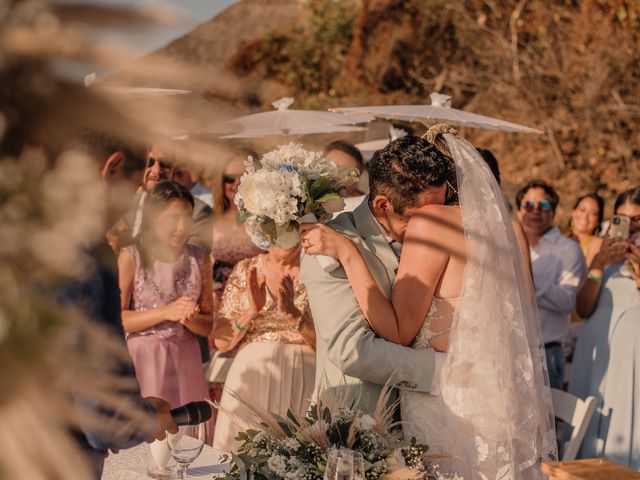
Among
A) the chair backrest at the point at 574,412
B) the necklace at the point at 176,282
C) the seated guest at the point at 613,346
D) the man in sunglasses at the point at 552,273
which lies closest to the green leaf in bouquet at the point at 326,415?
the necklace at the point at 176,282

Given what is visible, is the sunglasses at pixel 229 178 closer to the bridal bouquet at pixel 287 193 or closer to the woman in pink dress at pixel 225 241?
the woman in pink dress at pixel 225 241

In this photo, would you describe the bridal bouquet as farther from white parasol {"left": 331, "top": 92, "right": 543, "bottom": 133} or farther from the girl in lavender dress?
white parasol {"left": 331, "top": 92, "right": 543, "bottom": 133}

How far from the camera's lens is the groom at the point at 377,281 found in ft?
8.89

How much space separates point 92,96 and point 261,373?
11.1 ft

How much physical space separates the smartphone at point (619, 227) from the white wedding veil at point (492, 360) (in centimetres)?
234

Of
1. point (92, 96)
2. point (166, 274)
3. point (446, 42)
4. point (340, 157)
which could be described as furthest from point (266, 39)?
point (92, 96)

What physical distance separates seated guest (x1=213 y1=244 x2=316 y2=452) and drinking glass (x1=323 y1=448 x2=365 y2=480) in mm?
1944

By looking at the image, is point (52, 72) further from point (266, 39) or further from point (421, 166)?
point (266, 39)

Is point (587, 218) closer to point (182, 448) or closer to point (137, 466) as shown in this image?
point (137, 466)

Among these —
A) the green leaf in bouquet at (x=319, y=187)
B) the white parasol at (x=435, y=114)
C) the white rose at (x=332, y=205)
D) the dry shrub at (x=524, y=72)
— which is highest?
the dry shrub at (x=524, y=72)

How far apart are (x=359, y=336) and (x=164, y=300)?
169 centimetres

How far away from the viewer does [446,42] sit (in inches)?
527

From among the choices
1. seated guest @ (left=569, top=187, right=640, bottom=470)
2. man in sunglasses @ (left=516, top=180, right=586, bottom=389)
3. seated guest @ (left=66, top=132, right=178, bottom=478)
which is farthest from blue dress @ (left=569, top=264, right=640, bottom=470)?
seated guest @ (left=66, top=132, right=178, bottom=478)

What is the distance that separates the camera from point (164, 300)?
410 centimetres
